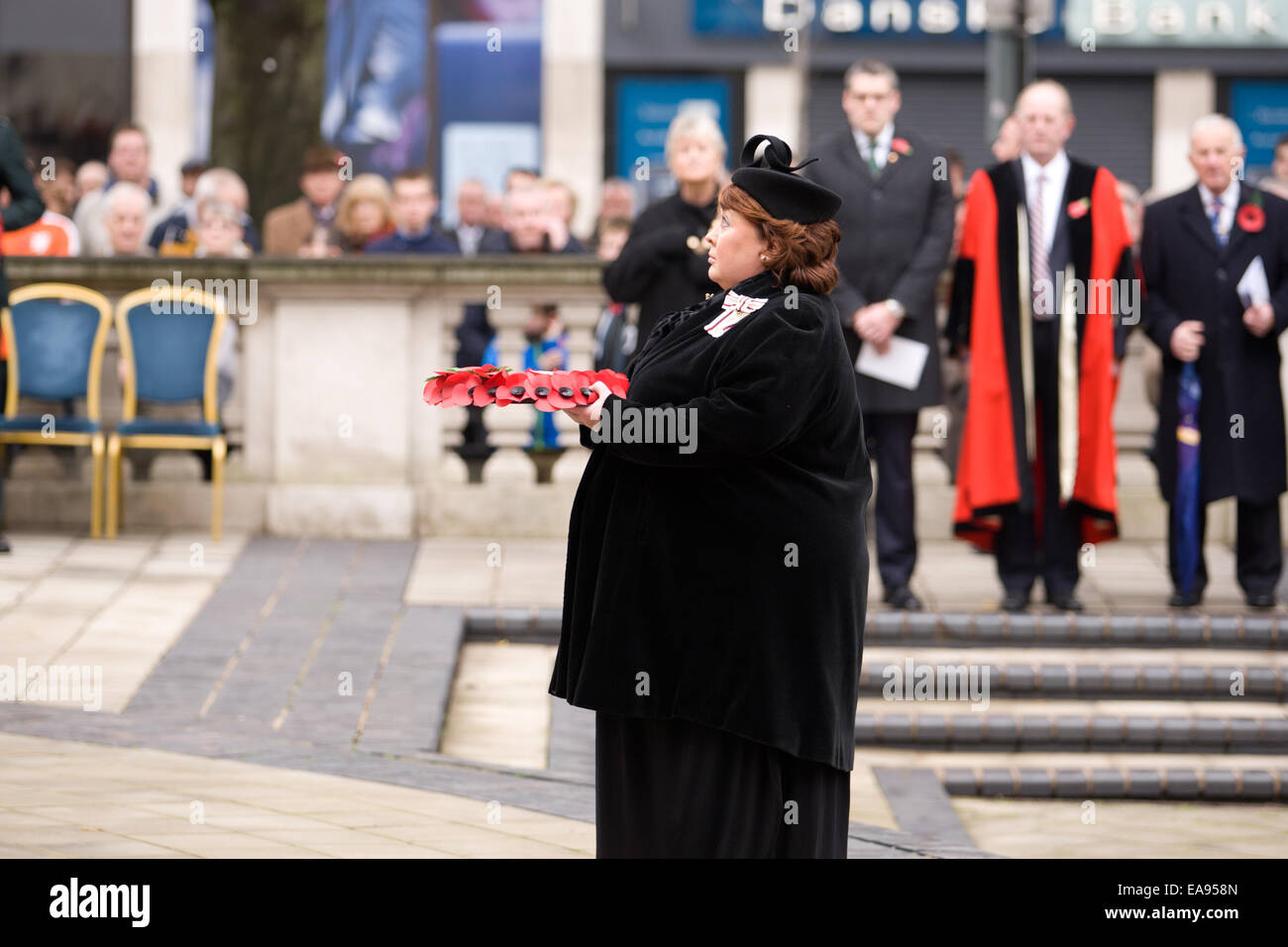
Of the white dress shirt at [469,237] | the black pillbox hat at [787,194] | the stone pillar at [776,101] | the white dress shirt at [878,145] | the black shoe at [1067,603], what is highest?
the stone pillar at [776,101]

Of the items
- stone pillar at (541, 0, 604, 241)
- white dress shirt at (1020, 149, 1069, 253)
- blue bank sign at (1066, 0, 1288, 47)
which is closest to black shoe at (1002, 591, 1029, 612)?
white dress shirt at (1020, 149, 1069, 253)

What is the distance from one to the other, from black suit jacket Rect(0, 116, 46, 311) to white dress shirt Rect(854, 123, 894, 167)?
4.19 metres

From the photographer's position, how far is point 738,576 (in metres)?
5.07

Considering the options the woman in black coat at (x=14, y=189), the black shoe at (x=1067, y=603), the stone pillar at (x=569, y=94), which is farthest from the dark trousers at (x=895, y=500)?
the stone pillar at (x=569, y=94)

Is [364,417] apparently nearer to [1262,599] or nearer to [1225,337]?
[1225,337]

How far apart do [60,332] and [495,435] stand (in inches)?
92.2

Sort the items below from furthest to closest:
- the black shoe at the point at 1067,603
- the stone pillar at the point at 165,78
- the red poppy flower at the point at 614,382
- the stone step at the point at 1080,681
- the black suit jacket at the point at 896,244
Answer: the stone pillar at the point at 165,78 < the black shoe at the point at 1067,603 < the black suit jacket at the point at 896,244 < the stone step at the point at 1080,681 < the red poppy flower at the point at 614,382

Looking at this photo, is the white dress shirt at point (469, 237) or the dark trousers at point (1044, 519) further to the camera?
the white dress shirt at point (469, 237)

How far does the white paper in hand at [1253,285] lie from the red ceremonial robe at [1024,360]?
58 cm

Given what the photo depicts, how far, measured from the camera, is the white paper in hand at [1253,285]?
10.1m

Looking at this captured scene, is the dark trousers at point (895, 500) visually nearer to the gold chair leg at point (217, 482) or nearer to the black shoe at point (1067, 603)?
the black shoe at point (1067, 603)

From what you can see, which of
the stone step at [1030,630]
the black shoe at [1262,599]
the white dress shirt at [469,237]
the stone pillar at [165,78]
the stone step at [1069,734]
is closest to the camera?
the stone step at [1069,734]

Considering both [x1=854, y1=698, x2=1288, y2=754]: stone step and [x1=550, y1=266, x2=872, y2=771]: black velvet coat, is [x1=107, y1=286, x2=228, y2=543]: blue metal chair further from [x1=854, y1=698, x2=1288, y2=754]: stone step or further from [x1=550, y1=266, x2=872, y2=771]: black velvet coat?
[x1=550, y1=266, x2=872, y2=771]: black velvet coat
